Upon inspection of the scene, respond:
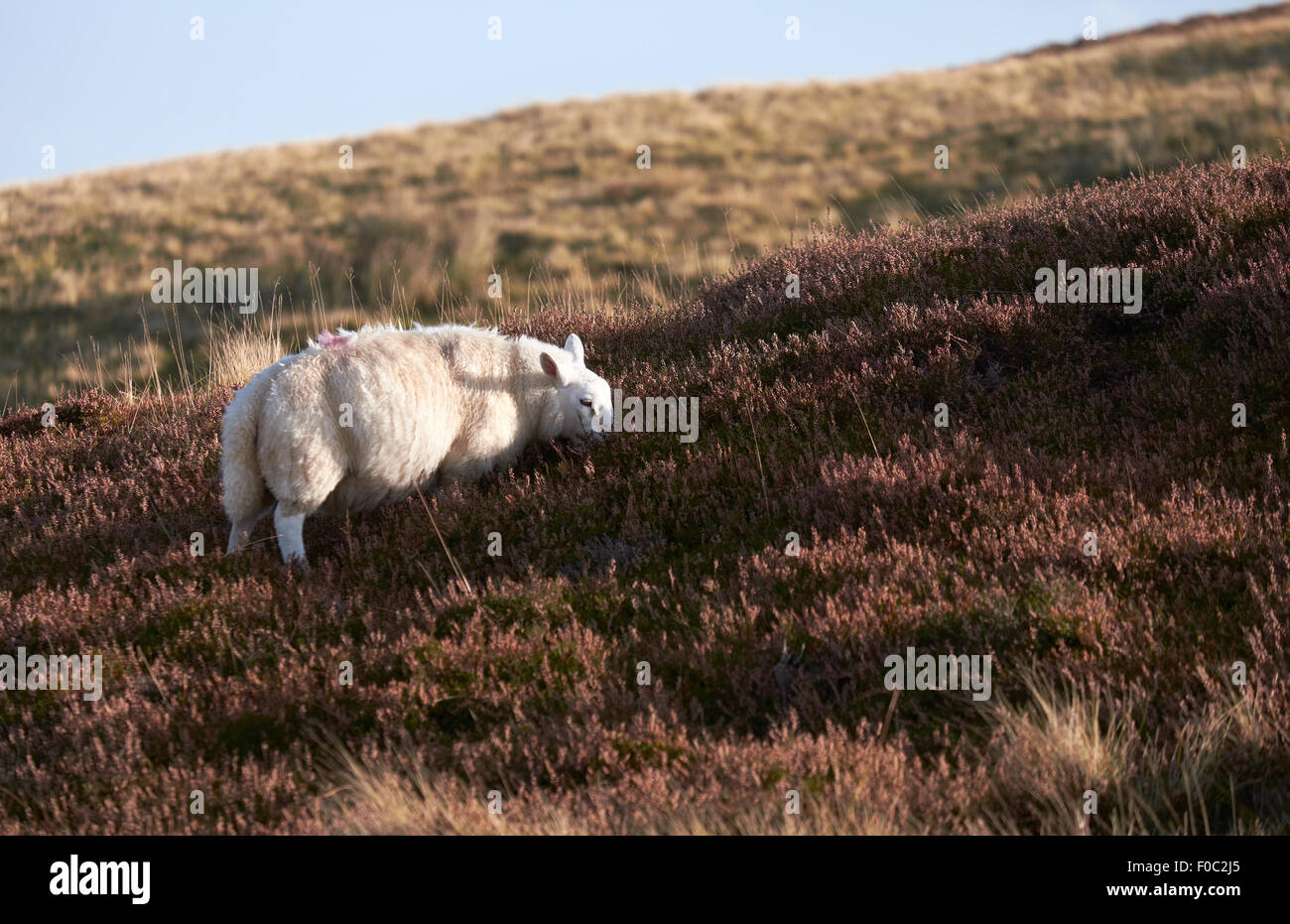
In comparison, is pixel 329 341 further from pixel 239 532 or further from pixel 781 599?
pixel 781 599

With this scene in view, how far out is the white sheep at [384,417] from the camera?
581cm

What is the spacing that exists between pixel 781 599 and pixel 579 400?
2632 millimetres

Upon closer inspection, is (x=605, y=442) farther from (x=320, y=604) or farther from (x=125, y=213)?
(x=125, y=213)

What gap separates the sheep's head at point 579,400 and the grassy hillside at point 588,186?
374 inches

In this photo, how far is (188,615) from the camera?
5379 millimetres

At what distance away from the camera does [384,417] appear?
5.98m

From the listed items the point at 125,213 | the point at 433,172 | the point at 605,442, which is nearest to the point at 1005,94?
the point at 433,172

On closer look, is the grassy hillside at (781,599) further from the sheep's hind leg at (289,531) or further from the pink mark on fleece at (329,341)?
the pink mark on fleece at (329,341)

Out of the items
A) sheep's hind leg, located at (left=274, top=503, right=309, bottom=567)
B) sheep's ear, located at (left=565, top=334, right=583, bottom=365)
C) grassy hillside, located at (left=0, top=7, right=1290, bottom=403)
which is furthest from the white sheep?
grassy hillside, located at (left=0, top=7, right=1290, bottom=403)

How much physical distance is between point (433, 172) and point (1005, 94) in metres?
19.7

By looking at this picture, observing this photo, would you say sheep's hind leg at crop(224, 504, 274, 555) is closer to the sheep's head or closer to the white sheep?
the white sheep

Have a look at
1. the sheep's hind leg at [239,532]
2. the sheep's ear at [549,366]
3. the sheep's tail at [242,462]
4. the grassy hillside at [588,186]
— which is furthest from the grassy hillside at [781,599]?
the grassy hillside at [588,186]

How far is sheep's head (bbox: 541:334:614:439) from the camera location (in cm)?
708
